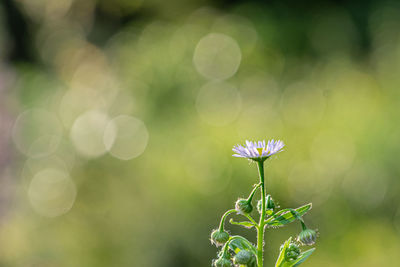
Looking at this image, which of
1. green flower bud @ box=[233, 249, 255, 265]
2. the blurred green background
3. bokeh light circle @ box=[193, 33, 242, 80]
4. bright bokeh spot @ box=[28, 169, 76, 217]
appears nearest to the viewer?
green flower bud @ box=[233, 249, 255, 265]

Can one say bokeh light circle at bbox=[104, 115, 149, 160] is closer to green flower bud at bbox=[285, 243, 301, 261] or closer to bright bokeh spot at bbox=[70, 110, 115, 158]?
bright bokeh spot at bbox=[70, 110, 115, 158]

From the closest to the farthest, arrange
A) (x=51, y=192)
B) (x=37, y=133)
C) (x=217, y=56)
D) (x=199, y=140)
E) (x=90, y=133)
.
Answer: (x=199, y=140) < (x=51, y=192) < (x=90, y=133) < (x=37, y=133) < (x=217, y=56)

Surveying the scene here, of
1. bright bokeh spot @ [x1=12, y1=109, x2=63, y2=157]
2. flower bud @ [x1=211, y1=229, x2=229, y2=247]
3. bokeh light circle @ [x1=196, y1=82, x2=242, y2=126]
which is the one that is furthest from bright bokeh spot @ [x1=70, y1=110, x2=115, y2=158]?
flower bud @ [x1=211, y1=229, x2=229, y2=247]

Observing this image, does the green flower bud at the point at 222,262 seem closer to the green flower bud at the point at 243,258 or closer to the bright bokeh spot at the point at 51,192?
the green flower bud at the point at 243,258

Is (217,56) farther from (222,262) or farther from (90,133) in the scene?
(222,262)

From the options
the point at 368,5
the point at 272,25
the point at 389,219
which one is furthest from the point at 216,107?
the point at 368,5

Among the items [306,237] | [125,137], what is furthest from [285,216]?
[125,137]
